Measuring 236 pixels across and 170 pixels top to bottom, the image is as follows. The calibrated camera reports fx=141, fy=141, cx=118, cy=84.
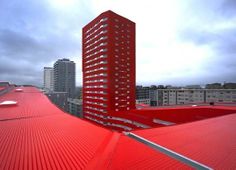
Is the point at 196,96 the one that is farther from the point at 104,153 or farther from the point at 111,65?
the point at 104,153

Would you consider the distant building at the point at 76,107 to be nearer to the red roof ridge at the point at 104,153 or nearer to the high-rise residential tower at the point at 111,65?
the high-rise residential tower at the point at 111,65

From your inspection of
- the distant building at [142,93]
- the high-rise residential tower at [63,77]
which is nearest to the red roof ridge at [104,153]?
the distant building at [142,93]

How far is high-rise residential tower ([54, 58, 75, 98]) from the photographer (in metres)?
93.3

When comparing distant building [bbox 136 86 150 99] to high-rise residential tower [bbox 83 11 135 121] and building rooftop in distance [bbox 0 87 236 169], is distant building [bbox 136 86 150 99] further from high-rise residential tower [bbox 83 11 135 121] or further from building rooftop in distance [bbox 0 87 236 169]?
building rooftop in distance [bbox 0 87 236 169]

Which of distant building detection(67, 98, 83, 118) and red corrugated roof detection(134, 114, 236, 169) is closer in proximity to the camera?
red corrugated roof detection(134, 114, 236, 169)

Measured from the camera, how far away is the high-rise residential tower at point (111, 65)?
3914 centimetres

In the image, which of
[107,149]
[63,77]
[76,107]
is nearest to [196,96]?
[76,107]

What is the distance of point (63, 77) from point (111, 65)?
65.0 metres

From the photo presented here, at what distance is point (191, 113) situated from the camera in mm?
19719

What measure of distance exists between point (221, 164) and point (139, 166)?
9.43ft

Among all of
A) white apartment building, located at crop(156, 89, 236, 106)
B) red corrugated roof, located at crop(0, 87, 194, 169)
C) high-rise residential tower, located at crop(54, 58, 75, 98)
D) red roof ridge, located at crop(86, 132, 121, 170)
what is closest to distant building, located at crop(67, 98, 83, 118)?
high-rise residential tower, located at crop(54, 58, 75, 98)

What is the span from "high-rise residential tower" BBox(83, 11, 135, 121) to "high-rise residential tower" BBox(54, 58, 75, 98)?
53352mm

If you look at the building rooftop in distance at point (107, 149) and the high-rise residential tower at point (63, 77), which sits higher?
the high-rise residential tower at point (63, 77)

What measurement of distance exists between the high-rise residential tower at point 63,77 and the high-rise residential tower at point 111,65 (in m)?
53.4
